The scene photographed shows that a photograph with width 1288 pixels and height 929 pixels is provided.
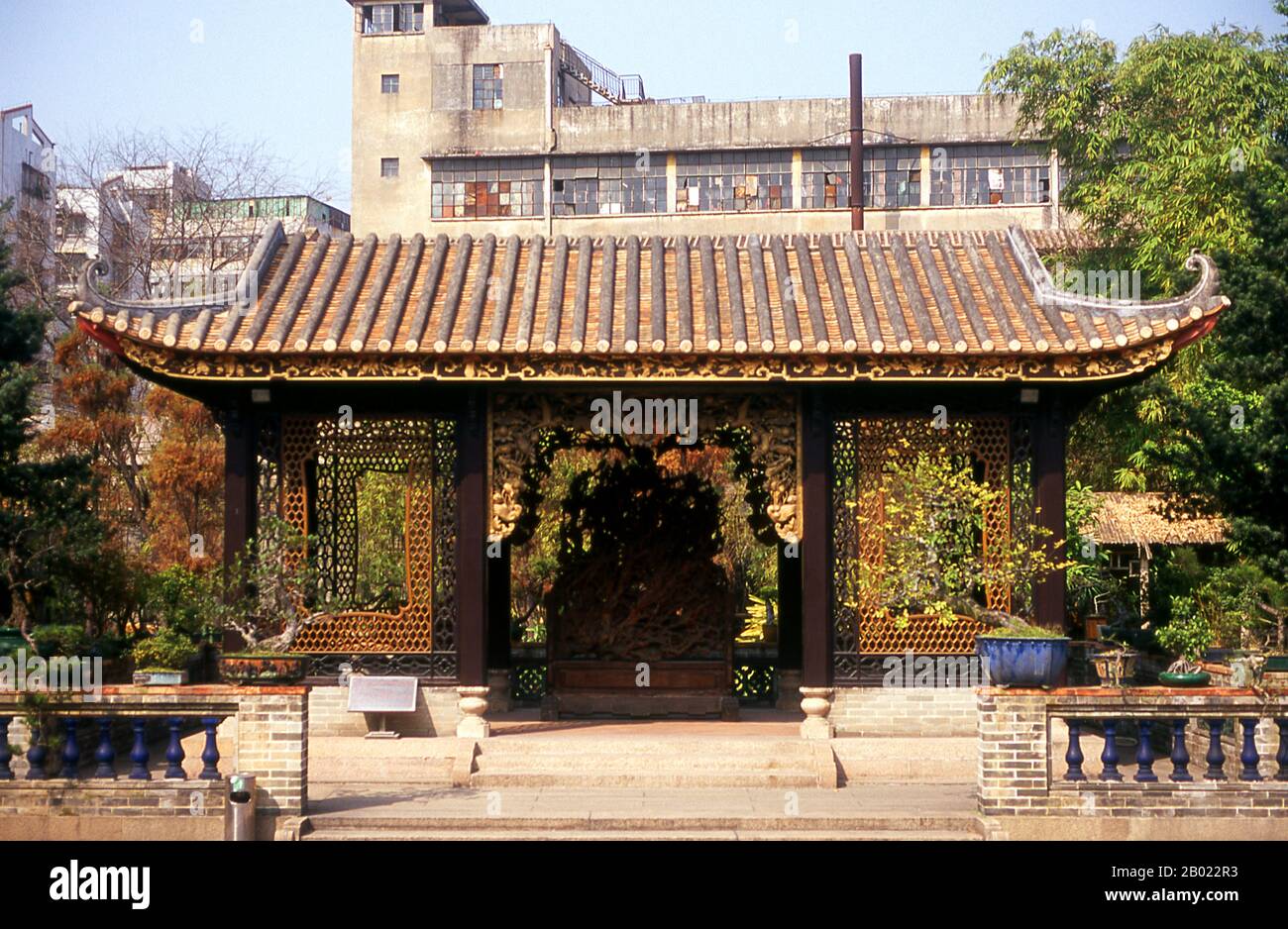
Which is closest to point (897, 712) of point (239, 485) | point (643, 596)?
point (643, 596)

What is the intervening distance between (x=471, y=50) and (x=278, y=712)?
104 feet

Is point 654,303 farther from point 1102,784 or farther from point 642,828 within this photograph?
point 1102,784

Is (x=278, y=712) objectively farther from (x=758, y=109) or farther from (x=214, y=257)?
(x=758, y=109)

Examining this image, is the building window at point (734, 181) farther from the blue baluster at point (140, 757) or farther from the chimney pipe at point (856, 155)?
the blue baluster at point (140, 757)

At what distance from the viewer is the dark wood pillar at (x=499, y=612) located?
13844 mm

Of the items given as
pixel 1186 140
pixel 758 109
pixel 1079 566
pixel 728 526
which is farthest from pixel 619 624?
pixel 758 109

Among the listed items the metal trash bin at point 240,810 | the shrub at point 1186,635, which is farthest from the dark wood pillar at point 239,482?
the shrub at point 1186,635

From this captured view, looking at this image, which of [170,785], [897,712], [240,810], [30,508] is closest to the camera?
[240,810]

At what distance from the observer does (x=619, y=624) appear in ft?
43.8

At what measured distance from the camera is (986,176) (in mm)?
34906

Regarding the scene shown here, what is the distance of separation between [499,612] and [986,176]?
24197 mm

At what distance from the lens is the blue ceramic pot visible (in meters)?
9.60

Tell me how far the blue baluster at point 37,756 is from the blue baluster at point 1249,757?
732 centimetres

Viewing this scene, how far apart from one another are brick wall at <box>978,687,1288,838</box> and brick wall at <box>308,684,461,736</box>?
4.47 meters
